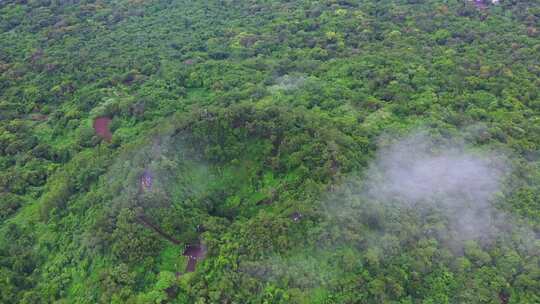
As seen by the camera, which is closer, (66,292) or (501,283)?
(501,283)

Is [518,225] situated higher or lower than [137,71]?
higher

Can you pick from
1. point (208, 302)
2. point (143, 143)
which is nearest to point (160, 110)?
point (143, 143)

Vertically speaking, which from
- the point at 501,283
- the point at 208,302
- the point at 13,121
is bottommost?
the point at 13,121

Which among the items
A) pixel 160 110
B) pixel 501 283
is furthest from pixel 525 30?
pixel 160 110

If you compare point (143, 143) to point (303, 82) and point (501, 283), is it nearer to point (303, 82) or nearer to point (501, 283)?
point (303, 82)

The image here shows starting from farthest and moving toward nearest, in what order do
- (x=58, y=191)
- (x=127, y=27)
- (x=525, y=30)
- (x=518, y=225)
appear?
(x=127, y=27)
(x=525, y=30)
(x=58, y=191)
(x=518, y=225)

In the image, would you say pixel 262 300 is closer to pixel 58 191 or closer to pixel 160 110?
pixel 58 191

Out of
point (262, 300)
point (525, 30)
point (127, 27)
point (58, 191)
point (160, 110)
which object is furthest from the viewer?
point (127, 27)
